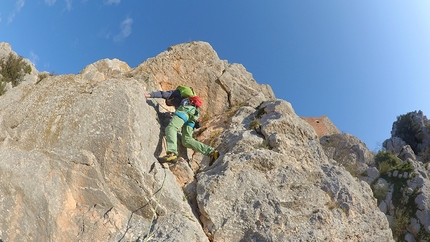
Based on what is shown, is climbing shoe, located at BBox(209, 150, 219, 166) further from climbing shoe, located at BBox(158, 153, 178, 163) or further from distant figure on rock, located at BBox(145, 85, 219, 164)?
climbing shoe, located at BBox(158, 153, 178, 163)

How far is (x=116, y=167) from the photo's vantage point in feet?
23.3

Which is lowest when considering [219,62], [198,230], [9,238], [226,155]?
[9,238]

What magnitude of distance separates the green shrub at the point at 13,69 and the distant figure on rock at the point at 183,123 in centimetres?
2081

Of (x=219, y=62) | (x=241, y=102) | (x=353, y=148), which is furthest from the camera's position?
(x=353, y=148)

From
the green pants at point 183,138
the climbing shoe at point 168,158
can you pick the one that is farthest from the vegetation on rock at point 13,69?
the climbing shoe at point 168,158

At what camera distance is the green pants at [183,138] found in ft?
27.6

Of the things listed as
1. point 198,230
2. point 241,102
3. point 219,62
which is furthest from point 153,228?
point 219,62

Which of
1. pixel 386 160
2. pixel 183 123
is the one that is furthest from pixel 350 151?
pixel 183 123

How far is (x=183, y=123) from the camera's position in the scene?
9078 mm

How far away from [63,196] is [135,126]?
2.25m

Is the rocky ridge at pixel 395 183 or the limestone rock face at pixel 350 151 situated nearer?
the rocky ridge at pixel 395 183

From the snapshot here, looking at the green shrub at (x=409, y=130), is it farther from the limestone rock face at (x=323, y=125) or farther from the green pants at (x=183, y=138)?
the green pants at (x=183, y=138)

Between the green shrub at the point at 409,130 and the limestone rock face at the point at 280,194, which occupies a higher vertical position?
the green shrub at the point at 409,130

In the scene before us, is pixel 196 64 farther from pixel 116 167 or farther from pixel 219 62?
pixel 116 167
